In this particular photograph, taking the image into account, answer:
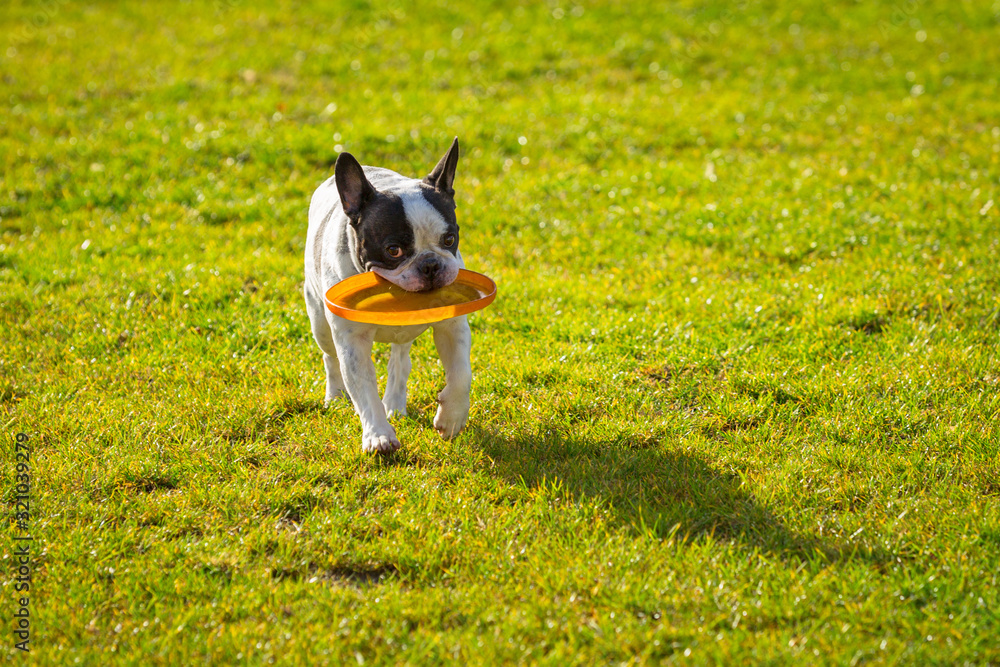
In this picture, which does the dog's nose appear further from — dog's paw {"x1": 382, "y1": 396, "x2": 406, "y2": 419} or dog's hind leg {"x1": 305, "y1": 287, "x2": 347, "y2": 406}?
dog's paw {"x1": 382, "y1": 396, "x2": 406, "y2": 419}

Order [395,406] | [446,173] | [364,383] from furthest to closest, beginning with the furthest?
1. [395,406]
2. [446,173]
3. [364,383]

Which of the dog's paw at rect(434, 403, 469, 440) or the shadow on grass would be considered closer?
the shadow on grass

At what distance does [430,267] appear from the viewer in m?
4.92

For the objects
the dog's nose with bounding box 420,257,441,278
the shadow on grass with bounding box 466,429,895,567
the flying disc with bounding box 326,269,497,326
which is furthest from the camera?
the dog's nose with bounding box 420,257,441,278

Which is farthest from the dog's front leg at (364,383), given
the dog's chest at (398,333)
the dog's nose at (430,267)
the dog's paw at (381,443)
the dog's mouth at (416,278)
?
the dog's nose at (430,267)

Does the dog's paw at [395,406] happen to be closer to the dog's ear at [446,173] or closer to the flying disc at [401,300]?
the flying disc at [401,300]

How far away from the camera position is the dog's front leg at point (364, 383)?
16.9 feet

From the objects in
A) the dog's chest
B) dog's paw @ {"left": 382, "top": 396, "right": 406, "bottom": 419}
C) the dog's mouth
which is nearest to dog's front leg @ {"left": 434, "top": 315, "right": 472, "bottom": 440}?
the dog's chest

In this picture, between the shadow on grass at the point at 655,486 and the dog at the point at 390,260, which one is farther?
the dog at the point at 390,260

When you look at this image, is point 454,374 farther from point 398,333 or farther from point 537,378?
point 537,378

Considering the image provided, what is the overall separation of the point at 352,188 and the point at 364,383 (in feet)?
3.72

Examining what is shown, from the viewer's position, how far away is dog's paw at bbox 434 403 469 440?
530 centimetres

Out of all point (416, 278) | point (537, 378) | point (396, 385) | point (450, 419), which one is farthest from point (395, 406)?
point (416, 278)

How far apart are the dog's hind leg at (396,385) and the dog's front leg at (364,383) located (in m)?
0.50
